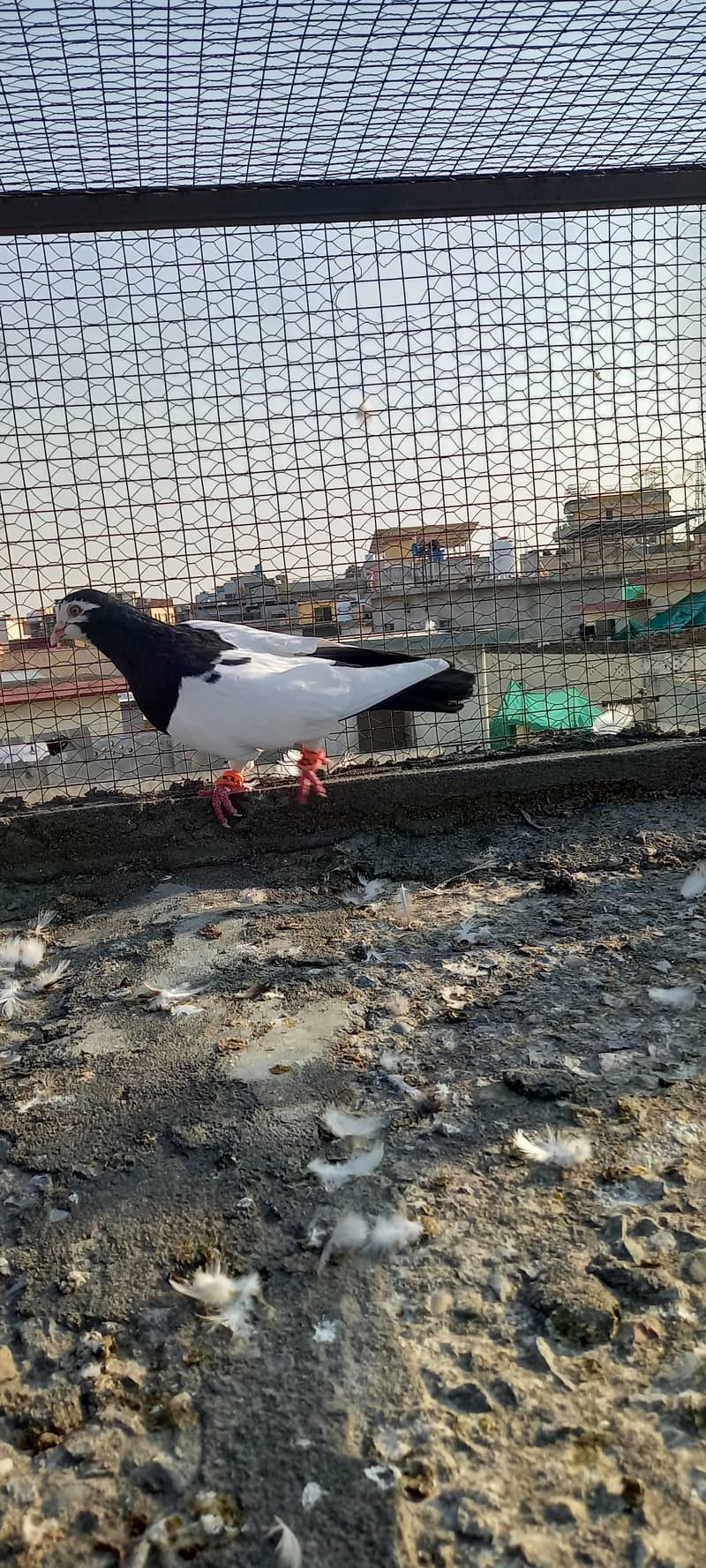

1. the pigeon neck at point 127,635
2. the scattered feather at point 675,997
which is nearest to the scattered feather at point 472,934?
the scattered feather at point 675,997

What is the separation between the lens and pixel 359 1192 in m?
1.38

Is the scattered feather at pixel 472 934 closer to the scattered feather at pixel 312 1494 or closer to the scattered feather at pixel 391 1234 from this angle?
the scattered feather at pixel 391 1234

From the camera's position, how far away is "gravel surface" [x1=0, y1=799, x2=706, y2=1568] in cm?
91

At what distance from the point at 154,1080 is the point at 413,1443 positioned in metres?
0.93

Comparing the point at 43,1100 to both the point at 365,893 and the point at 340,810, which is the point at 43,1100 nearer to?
→ the point at 365,893

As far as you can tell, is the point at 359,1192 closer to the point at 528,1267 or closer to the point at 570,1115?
the point at 528,1267

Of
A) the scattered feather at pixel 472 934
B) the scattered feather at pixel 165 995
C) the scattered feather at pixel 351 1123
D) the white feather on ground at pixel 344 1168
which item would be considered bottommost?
the white feather on ground at pixel 344 1168

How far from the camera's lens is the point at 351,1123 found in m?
1.57

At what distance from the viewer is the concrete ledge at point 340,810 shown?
314cm

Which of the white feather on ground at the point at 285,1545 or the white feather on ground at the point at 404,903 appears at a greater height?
the white feather on ground at the point at 404,903

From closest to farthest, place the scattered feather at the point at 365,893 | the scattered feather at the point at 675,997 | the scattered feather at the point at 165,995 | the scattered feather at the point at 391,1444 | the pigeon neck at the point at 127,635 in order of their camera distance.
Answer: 1. the scattered feather at the point at 391,1444
2. the scattered feather at the point at 675,997
3. the scattered feather at the point at 165,995
4. the scattered feather at the point at 365,893
5. the pigeon neck at the point at 127,635

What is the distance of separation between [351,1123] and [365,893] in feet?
4.12

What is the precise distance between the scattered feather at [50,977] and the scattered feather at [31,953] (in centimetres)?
7

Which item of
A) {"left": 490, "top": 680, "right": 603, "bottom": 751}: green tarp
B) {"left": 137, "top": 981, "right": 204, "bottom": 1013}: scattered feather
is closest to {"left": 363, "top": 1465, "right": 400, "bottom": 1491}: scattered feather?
{"left": 137, "top": 981, "right": 204, "bottom": 1013}: scattered feather
